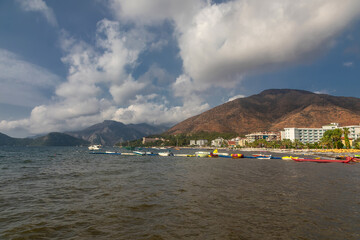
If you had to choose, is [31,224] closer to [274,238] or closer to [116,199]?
[116,199]

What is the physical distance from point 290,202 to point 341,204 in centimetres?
414

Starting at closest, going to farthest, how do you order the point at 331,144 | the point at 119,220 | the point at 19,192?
1. the point at 119,220
2. the point at 19,192
3. the point at 331,144

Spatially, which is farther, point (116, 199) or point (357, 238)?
point (116, 199)

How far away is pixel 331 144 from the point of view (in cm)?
13138

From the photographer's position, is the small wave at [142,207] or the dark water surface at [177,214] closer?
the dark water surface at [177,214]

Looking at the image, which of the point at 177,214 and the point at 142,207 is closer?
the point at 177,214

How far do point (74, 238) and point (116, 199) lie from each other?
7527mm

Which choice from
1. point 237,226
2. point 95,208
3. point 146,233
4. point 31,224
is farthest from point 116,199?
point 237,226

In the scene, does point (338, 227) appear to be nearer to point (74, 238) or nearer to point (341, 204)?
point (341, 204)

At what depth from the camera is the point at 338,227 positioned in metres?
12.1

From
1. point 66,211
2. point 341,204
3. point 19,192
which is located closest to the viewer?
point 66,211

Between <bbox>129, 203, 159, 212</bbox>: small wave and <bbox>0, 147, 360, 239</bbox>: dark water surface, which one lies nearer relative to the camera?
<bbox>0, 147, 360, 239</bbox>: dark water surface

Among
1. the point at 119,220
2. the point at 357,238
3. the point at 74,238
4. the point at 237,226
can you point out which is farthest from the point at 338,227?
the point at 74,238

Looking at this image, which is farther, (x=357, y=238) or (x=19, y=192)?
(x=19, y=192)
